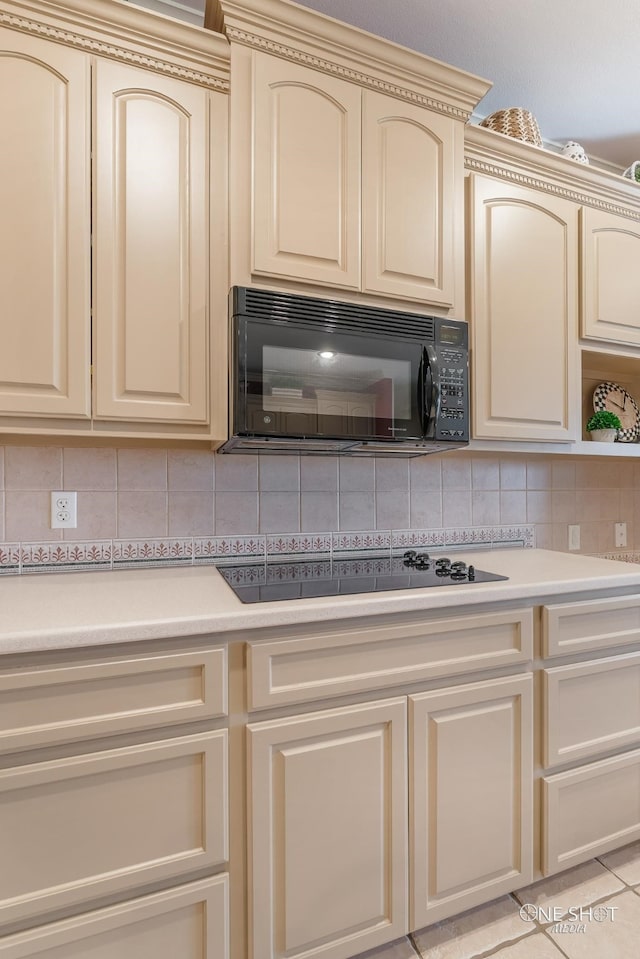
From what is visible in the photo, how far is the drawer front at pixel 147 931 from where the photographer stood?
971 millimetres

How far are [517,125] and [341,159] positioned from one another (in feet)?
2.82

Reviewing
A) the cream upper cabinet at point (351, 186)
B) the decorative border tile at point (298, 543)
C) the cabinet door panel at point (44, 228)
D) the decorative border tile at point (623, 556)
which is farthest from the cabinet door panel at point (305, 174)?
the decorative border tile at point (623, 556)

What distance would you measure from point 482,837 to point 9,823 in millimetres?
1125

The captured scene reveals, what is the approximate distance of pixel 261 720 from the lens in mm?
1118

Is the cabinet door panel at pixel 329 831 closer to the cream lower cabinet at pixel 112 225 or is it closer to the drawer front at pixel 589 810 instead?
the drawer front at pixel 589 810

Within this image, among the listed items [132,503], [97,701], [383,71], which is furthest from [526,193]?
[97,701]

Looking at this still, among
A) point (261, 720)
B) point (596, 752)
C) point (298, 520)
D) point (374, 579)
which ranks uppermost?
point (298, 520)

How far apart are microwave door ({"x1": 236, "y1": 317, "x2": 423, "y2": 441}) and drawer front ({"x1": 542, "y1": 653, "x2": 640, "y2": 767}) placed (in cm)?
84

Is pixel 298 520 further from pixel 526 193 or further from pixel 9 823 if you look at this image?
pixel 526 193

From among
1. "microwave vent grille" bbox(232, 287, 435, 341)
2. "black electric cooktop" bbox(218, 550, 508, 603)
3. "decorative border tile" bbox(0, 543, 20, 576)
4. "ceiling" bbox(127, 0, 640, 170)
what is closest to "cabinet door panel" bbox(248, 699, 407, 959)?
"black electric cooktop" bbox(218, 550, 508, 603)

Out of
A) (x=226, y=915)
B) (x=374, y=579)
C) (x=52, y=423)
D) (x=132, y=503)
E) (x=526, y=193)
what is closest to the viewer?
(x=226, y=915)

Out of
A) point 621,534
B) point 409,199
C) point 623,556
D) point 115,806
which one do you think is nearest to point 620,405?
point 621,534

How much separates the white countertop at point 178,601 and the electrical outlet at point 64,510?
0.15 meters

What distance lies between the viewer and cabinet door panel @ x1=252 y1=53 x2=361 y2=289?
1392 mm
